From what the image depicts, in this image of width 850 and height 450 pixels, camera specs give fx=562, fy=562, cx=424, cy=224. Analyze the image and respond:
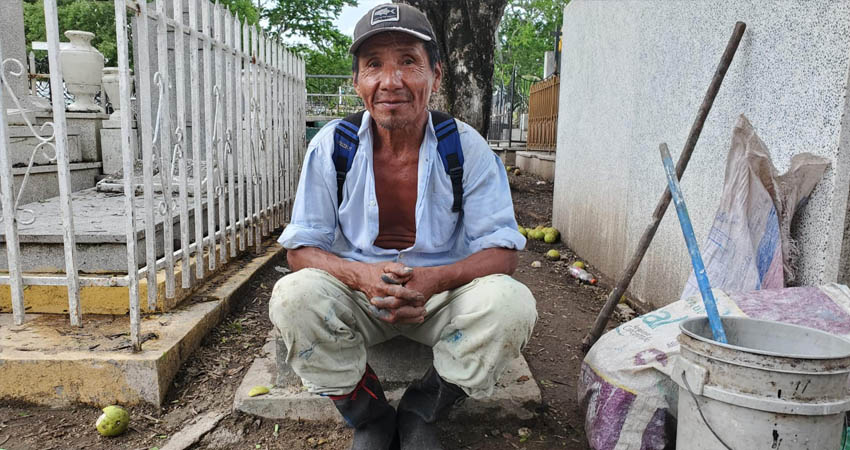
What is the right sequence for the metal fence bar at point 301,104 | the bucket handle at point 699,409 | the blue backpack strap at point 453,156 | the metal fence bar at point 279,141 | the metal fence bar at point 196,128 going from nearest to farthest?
1. the bucket handle at point 699,409
2. the blue backpack strap at point 453,156
3. the metal fence bar at point 196,128
4. the metal fence bar at point 279,141
5. the metal fence bar at point 301,104

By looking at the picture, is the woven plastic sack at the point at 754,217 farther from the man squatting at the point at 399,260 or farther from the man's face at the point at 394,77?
the man's face at the point at 394,77

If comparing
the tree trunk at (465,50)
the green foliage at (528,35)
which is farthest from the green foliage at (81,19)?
the tree trunk at (465,50)

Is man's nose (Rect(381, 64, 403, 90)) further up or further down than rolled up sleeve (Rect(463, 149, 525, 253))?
further up

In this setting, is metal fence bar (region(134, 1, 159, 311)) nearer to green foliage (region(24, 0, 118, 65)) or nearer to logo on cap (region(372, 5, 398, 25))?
logo on cap (region(372, 5, 398, 25))

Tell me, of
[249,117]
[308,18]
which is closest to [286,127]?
[249,117]

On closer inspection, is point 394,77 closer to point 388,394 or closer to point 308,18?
point 388,394

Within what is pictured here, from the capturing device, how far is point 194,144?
3283mm

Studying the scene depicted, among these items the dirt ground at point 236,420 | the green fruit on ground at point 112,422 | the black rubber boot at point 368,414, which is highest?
the black rubber boot at point 368,414

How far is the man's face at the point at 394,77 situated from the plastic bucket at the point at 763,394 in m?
1.29

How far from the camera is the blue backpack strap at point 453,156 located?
90.7 inches

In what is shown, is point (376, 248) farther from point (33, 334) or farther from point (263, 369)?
point (33, 334)

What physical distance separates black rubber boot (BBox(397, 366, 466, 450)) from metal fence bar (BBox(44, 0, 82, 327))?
1.57 meters

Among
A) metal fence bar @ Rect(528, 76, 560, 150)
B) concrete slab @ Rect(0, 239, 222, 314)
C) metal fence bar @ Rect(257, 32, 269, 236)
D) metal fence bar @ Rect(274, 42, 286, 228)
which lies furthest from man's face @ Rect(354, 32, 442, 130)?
metal fence bar @ Rect(528, 76, 560, 150)

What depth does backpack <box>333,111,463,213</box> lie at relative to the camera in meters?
2.29
